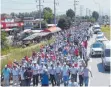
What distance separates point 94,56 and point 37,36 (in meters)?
22.6

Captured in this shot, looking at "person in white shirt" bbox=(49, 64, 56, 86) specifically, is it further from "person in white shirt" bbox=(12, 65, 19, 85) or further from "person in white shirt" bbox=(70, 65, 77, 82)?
Result: "person in white shirt" bbox=(12, 65, 19, 85)

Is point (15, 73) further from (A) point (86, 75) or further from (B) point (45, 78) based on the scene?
(A) point (86, 75)

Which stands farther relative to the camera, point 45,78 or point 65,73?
point 65,73

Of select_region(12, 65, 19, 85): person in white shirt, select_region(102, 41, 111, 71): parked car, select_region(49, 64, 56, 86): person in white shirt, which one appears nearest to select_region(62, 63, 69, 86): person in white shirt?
select_region(49, 64, 56, 86): person in white shirt

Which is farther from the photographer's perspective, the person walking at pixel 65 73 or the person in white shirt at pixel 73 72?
the person in white shirt at pixel 73 72

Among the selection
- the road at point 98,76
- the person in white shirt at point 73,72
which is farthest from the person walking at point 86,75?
the road at point 98,76

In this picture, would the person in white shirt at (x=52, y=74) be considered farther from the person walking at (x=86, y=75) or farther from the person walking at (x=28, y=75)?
the person walking at (x=86, y=75)

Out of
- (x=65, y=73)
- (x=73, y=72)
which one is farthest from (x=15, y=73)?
(x=73, y=72)

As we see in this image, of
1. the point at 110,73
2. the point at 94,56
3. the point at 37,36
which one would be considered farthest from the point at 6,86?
the point at 37,36

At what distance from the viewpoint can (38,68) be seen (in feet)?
63.3

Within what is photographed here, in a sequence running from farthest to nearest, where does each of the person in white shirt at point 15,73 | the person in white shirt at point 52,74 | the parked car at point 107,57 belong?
the parked car at point 107,57 < the person in white shirt at point 15,73 < the person in white shirt at point 52,74

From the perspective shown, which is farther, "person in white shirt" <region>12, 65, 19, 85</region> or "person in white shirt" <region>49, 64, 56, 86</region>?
"person in white shirt" <region>12, 65, 19, 85</region>

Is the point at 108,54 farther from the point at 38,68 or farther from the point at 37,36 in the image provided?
the point at 37,36

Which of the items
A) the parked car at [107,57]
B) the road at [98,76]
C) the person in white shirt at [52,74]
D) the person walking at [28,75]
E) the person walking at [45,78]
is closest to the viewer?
the person walking at [45,78]
